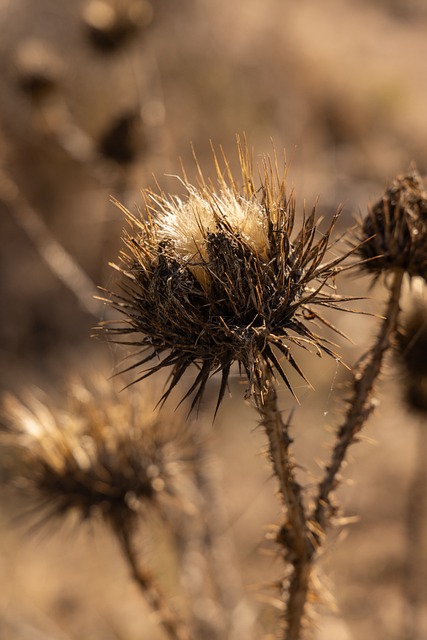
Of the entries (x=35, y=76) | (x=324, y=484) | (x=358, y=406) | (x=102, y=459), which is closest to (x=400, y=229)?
(x=358, y=406)

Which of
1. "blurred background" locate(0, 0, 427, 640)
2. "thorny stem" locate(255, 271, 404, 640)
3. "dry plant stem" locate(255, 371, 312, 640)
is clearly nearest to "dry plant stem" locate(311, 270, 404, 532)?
"thorny stem" locate(255, 271, 404, 640)

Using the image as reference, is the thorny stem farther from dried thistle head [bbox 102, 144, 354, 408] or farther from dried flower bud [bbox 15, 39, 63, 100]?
dried flower bud [bbox 15, 39, 63, 100]

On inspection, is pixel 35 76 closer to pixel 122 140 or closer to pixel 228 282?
pixel 122 140

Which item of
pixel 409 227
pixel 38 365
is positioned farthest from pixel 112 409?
pixel 38 365

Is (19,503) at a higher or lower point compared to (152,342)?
lower

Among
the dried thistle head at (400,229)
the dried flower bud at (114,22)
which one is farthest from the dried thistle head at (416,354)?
the dried flower bud at (114,22)

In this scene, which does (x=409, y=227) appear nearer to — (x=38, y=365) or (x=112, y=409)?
(x=112, y=409)
